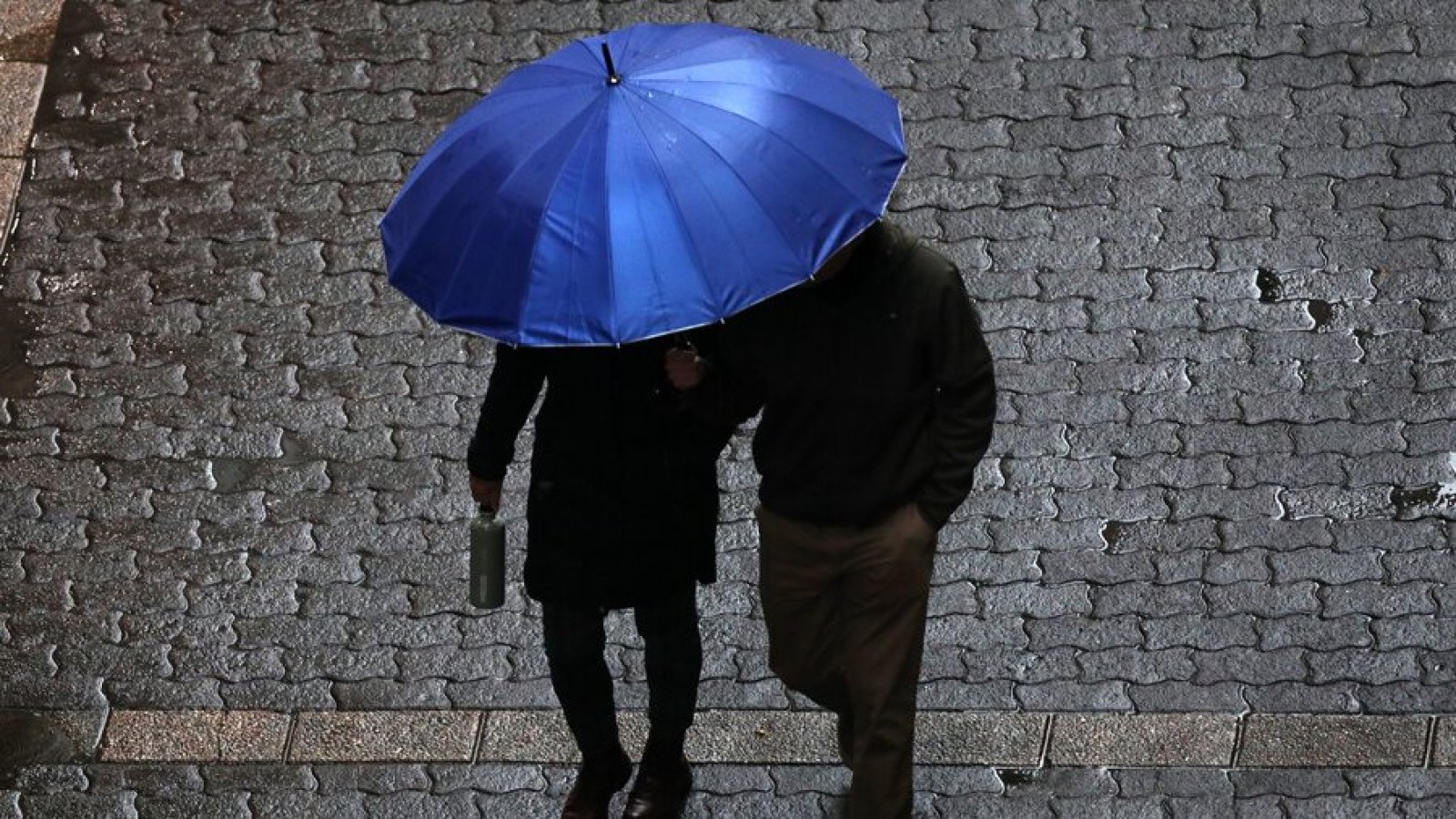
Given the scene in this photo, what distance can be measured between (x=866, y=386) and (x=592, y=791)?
1.58 m

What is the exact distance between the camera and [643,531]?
5023 mm

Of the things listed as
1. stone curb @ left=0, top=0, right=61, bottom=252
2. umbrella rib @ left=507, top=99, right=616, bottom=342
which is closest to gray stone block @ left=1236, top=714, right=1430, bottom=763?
umbrella rib @ left=507, top=99, right=616, bottom=342

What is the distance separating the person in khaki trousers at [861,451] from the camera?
180 inches

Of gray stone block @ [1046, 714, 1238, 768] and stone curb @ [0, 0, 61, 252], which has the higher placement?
stone curb @ [0, 0, 61, 252]

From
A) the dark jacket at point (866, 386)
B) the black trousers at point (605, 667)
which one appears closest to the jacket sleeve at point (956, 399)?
the dark jacket at point (866, 386)

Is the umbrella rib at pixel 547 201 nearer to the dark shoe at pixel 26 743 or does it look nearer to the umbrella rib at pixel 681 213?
the umbrella rib at pixel 681 213

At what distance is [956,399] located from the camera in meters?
4.70

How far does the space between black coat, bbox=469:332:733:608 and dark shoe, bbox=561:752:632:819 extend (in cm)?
67

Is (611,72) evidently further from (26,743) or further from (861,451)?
(26,743)

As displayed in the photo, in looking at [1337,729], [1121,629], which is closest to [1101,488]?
[1121,629]

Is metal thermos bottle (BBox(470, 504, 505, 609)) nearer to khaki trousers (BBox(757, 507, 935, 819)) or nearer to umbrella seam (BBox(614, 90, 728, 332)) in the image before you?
khaki trousers (BBox(757, 507, 935, 819))

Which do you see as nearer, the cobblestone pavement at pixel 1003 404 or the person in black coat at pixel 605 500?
the person in black coat at pixel 605 500

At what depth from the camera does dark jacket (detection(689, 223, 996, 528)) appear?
4555 millimetres

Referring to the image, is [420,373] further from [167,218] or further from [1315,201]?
[1315,201]
